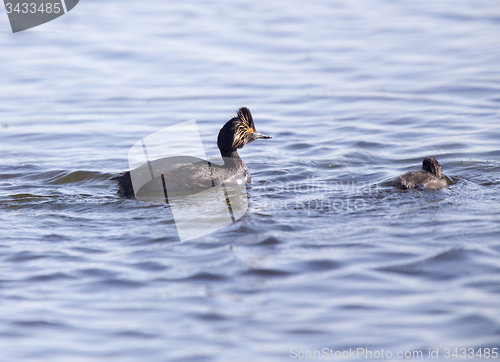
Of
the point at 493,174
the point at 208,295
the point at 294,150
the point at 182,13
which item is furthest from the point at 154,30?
the point at 208,295

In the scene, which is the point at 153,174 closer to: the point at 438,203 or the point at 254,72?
the point at 438,203

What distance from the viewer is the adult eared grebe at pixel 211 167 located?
25.8 feet

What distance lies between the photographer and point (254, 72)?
15.1 metres

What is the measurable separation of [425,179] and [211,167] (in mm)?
3042

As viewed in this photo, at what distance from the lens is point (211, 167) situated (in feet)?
27.6

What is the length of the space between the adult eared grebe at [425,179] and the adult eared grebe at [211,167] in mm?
2379

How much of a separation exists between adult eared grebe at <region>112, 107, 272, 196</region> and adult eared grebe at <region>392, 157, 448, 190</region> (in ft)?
7.80

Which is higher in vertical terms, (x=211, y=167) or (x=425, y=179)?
(x=211, y=167)

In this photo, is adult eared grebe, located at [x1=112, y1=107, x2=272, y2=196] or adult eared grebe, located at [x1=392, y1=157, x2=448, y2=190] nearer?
adult eared grebe, located at [x1=392, y1=157, x2=448, y2=190]

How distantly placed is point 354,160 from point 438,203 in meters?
2.56

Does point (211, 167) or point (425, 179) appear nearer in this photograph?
point (425, 179)

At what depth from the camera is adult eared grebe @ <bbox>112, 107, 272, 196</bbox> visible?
7.87 metres

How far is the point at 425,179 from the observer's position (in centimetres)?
775

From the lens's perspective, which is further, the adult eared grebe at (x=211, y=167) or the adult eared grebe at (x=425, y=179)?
the adult eared grebe at (x=211, y=167)
